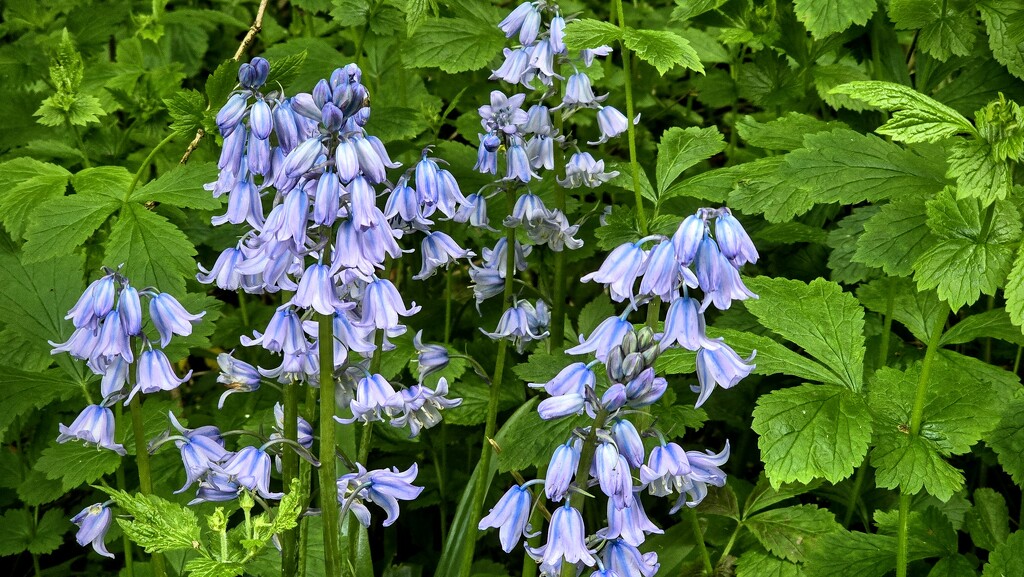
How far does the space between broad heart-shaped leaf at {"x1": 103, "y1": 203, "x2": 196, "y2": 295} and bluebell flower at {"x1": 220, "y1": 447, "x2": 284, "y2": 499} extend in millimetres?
827

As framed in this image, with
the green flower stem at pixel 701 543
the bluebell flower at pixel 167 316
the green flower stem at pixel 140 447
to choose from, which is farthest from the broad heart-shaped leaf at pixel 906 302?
the green flower stem at pixel 140 447

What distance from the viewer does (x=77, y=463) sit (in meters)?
2.88

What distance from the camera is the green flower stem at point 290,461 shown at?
92.9 inches

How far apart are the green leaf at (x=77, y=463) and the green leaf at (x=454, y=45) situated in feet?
Result: 5.69

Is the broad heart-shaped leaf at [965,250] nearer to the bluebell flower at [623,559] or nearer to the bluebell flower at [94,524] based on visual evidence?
the bluebell flower at [623,559]

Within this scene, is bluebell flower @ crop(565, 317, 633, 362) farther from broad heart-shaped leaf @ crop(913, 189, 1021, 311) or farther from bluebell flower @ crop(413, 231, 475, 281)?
broad heart-shaped leaf @ crop(913, 189, 1021, 311)

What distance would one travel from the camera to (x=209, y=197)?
310 centimetres

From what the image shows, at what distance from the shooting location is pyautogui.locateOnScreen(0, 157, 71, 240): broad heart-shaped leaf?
3.25 meters

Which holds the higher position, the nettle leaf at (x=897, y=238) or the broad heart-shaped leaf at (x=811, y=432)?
the nettle leaf at (x=897, y=238)

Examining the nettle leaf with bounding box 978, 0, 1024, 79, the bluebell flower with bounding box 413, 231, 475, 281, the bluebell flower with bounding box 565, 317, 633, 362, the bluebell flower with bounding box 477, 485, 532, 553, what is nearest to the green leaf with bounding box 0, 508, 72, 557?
the bluebell flower with bounding box 413, 231, 475, 281

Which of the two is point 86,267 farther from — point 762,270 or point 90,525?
point 762,270

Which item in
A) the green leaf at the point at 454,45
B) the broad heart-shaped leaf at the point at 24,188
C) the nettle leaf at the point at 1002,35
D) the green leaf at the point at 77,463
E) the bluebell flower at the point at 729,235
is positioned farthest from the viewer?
the green leaf at the point at 454,45

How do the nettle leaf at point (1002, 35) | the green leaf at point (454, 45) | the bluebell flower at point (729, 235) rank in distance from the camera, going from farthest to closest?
the green leaf at point (454, 45) < the nettle leaf at point (1002, 35) < the bluebell flower at point (729, 235)

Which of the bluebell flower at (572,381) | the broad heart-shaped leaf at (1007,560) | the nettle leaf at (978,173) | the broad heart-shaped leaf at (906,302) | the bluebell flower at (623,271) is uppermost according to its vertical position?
Answer: the nettle leaf at (978,173)
